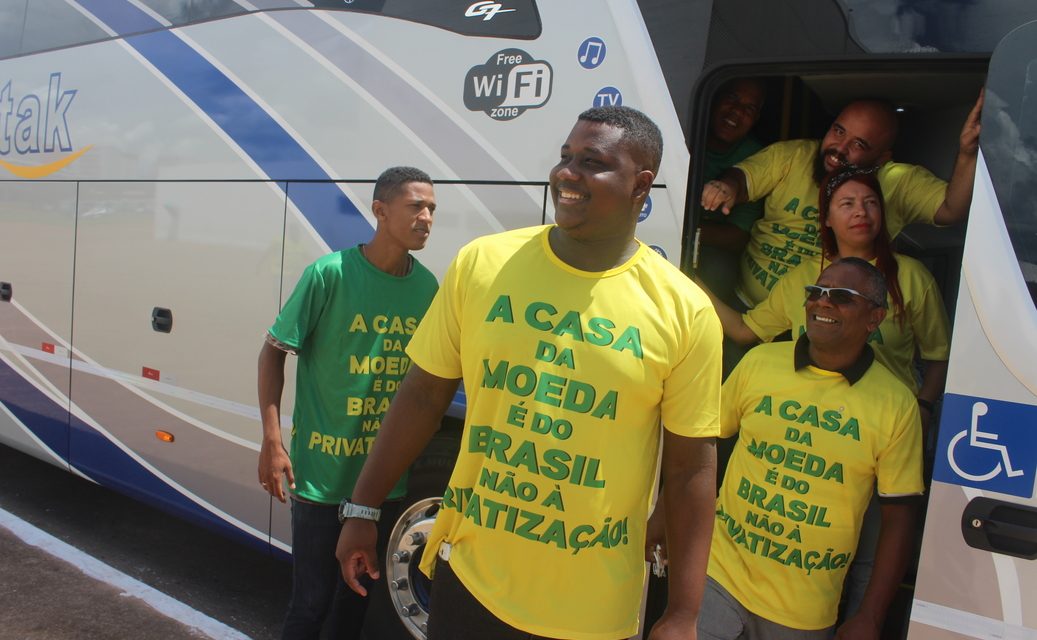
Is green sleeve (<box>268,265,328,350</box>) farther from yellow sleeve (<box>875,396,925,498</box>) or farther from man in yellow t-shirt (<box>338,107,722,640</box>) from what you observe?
yellow sleeve (<box>875,396,925,498</box>)

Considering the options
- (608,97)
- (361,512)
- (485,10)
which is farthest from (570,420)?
(485,10)

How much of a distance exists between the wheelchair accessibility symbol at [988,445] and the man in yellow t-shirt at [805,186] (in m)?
0.72

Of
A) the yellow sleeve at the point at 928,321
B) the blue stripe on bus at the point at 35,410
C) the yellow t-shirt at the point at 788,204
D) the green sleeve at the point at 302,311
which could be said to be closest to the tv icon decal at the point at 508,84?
the yellow t-shirt at the point at 788,204

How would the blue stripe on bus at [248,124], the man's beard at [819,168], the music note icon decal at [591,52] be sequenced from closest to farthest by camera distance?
the music note icon decal at [591,52] < the man's beard at [819,168] < the blue stripe on bus at [248,124]

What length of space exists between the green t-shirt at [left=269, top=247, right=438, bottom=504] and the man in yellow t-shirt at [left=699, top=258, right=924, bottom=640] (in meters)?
1.21

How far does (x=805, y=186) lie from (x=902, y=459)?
3.56 feet

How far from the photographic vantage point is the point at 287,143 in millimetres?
3855

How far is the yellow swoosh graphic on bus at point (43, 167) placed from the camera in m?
4.97

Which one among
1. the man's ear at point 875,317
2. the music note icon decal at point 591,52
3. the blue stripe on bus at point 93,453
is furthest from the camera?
the blue stripe on bus at point 93,453

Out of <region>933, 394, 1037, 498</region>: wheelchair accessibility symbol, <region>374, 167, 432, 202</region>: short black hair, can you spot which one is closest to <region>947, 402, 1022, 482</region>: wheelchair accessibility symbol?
<region>933, 394, 1037, 498</region>: wheelchair accessibility symbol

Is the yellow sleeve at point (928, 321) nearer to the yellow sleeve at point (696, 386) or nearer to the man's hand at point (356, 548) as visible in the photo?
the yellow sleeve at point (696, 386)

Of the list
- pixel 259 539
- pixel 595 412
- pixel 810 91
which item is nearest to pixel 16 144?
pixel 259 539

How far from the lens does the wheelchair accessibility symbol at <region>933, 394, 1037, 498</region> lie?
2162 mm

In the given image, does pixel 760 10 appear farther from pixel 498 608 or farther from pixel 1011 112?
pixel 498 608
